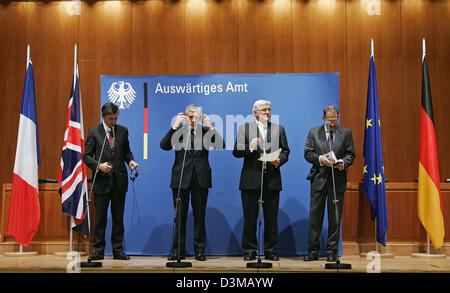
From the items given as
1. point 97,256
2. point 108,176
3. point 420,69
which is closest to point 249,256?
point 97,256

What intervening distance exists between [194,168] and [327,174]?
55.3 inches

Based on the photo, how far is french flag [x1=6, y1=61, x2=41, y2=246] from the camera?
19.6 ft

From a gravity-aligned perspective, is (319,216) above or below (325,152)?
below

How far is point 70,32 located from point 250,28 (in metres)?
2.47

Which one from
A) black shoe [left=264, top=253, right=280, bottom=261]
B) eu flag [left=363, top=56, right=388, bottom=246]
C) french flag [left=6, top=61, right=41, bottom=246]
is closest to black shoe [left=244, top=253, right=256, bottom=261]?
black shoe [left=264, top=253, right=280, bottom=261]

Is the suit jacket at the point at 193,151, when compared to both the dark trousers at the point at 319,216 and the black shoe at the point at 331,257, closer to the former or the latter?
the dark trousers at the point at 319,216

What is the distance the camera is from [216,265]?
5.04m

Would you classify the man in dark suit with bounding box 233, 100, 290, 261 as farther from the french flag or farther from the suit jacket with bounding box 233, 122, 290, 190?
the french flag

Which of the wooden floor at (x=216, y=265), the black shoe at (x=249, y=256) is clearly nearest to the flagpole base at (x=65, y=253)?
the wooden floor at (x=216, y=265)

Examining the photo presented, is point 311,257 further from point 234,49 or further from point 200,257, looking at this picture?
point 234,49

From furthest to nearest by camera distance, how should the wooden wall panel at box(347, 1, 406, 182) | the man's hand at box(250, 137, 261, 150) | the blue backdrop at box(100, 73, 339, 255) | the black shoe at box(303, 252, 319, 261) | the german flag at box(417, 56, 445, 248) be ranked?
the wooden wall panel at box(347, 1, 406, 182)
the blue backdrop at box(100, 73, 339, 255)
the german flag at box(417, 56, 445, 248)
the black shoe at box(303, 252, 319, 261)
the man's hand at box(250, 137, 261, 150)

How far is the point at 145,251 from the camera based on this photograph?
20.2ft
